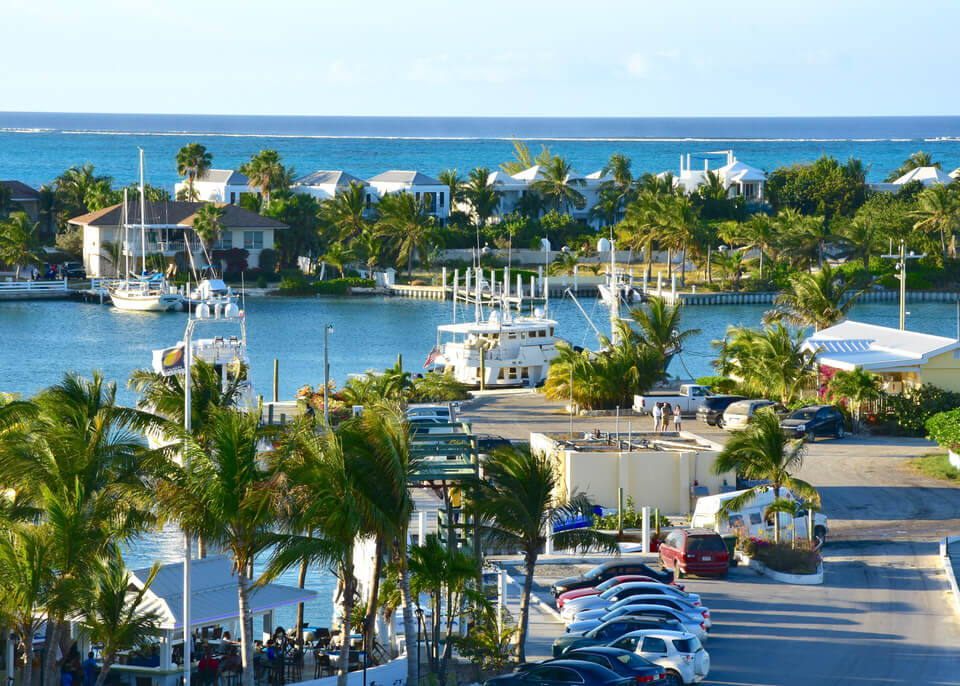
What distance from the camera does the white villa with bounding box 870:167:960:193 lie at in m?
124

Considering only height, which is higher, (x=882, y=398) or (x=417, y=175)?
(x=417, y=175)

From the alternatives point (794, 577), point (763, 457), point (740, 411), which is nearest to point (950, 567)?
point (794, 577)

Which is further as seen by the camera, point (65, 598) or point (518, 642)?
point (518, 642)

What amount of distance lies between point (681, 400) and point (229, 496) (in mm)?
31923

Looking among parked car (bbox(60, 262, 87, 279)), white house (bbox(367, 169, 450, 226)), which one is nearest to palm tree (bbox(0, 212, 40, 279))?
parked car (bbox(60, 262, 87, 279))

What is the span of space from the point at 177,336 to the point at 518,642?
60.4 metres

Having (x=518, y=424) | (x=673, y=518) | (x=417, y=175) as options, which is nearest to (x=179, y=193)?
(x=417, y=175)

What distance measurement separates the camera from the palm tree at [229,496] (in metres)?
22.4

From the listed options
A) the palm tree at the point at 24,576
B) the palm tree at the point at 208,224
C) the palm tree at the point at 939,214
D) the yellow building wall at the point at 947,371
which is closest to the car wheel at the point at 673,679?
the palm tree at the point at 24,576

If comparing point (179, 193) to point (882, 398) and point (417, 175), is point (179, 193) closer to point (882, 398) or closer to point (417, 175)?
point (417, 175)

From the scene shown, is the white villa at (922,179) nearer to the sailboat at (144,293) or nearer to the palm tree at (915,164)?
the palm tree at (915,164)

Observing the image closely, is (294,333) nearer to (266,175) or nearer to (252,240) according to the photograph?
(252,240)

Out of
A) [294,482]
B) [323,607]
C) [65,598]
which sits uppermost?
[294,482]

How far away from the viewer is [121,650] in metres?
24.8
